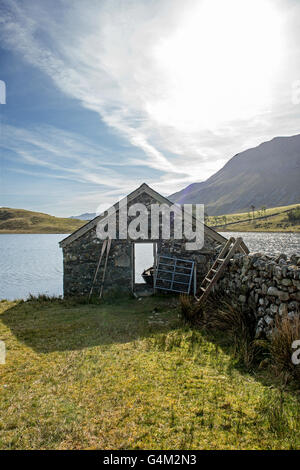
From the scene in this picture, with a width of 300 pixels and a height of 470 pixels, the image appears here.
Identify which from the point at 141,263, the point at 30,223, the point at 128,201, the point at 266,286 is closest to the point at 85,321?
the point at 266,286

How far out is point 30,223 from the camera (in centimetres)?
16362

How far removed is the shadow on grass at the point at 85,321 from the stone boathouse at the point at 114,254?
90 cm

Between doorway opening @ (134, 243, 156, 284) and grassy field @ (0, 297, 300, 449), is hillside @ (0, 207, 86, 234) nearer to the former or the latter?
doorway opening @ (134, 243, 156, 284)

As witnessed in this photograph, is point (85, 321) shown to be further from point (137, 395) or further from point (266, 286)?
point (266, 286)

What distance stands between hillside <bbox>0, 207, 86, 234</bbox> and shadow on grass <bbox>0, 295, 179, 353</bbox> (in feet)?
451

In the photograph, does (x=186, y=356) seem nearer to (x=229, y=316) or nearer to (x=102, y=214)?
(x=229, y=316)

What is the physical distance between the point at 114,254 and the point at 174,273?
10.3 feet

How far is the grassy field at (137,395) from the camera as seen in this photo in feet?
12.5

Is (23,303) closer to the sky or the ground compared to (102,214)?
closer to the ground

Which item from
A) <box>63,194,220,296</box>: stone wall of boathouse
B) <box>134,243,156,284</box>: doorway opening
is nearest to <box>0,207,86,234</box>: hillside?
<box>134,243,156,284</box>: doorway opening

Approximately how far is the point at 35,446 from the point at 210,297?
24.6ft

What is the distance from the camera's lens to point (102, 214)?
45.0 feet
